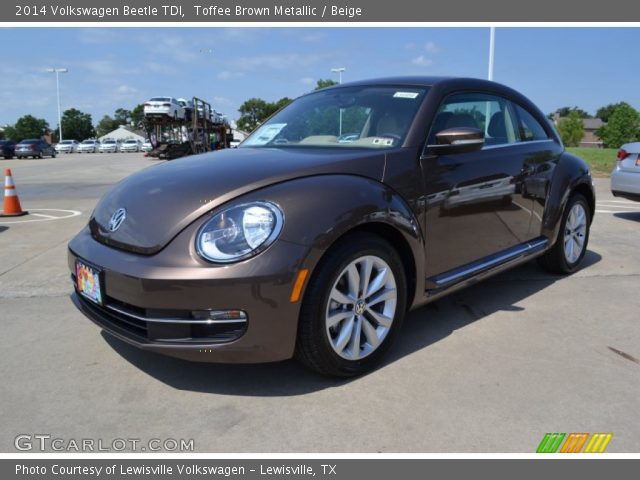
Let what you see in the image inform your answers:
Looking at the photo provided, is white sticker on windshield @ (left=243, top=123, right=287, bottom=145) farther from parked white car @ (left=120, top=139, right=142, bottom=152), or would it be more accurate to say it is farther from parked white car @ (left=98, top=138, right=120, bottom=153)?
parked white car @ (left=120, top=139, right=142, bottom=152)

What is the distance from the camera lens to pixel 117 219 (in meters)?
2.71

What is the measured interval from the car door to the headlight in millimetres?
1048

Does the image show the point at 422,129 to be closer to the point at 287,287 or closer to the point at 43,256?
the point at 287,287

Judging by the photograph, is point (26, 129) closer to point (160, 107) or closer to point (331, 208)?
point (160, 107)

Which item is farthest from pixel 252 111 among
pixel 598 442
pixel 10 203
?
pixel 598 442

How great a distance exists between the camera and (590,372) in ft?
9.17

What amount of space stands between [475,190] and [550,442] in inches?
63.1

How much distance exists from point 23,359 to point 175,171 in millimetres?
1425

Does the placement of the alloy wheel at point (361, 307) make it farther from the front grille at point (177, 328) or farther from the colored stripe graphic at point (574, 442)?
the colored stripe graphic at point (574, 442)

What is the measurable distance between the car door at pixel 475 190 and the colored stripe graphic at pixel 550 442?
43.4 inches

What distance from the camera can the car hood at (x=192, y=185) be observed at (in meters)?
2.45

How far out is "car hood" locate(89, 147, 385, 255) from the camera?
245 cm

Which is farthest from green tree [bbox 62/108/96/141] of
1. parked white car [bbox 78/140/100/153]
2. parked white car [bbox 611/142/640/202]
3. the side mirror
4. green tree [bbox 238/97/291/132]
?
the side mirror
